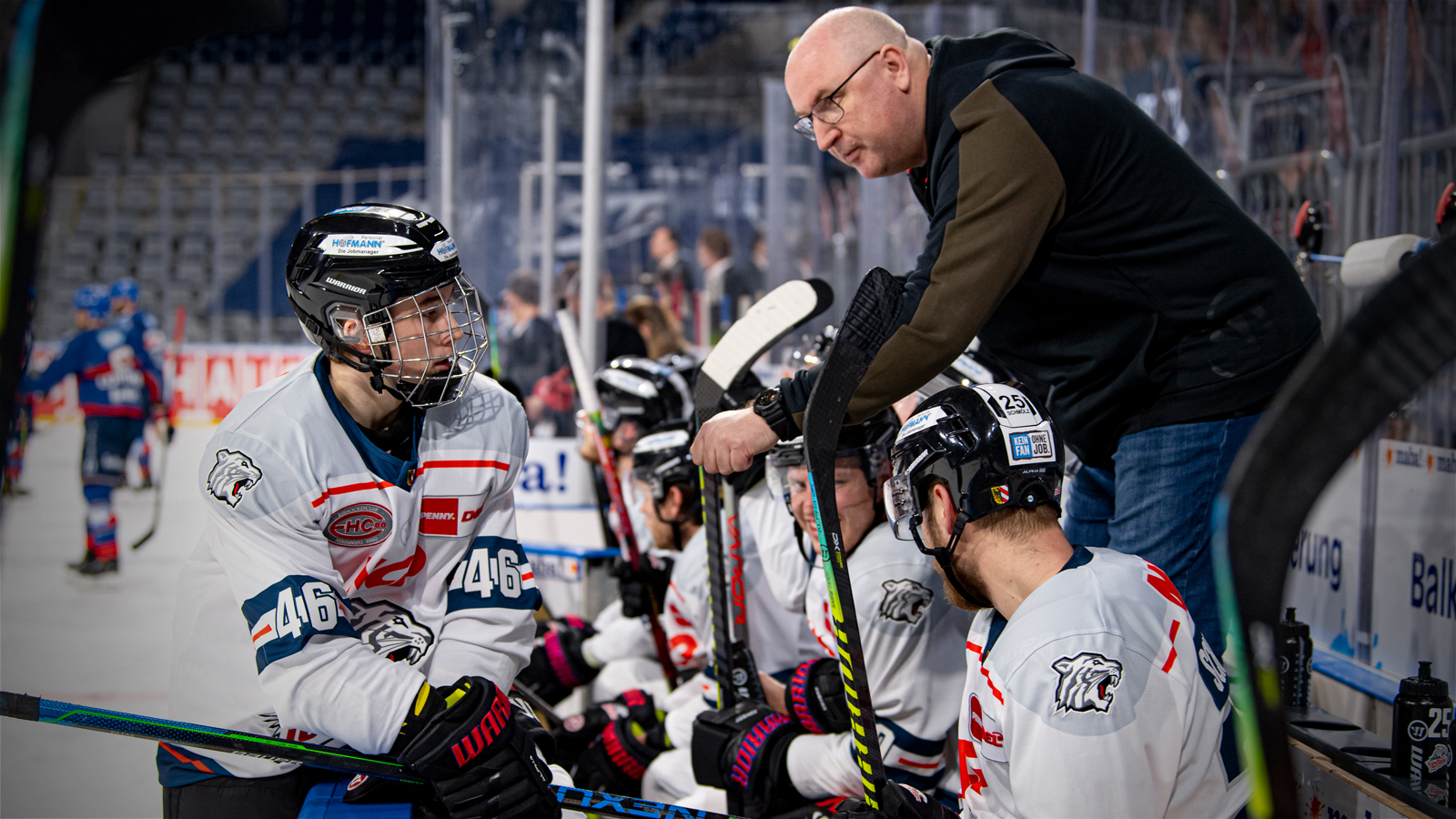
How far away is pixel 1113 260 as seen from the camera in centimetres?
167

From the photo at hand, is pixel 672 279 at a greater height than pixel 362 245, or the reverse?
pixel 362 245

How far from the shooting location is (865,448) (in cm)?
227

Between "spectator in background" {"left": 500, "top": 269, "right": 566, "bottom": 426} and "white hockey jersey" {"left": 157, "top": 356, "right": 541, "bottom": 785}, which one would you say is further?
"spectator in background" {"left": 500, "top": 269, "right": 566, "bottom": 426}

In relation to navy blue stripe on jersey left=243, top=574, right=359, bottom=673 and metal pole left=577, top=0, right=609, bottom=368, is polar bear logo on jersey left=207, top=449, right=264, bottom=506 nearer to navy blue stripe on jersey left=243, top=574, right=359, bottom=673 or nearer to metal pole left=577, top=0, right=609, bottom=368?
navy blue stripe on jersey left=243, top=574, right=359, bottom=673

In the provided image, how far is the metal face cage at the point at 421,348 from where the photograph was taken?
167cm

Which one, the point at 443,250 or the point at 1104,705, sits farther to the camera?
the point at 443,250

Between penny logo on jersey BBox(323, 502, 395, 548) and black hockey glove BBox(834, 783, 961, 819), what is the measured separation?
0.78 metres

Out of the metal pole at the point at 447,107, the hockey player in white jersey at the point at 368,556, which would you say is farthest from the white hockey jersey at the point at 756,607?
the metal pole at the point at 447,107

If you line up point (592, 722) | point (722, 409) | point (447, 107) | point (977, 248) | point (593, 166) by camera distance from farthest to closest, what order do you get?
point (447, 107)
point (593, 166)
point (592, 722)
point (722, 409)
point (977, 248)

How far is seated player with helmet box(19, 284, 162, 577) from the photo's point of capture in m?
6.20

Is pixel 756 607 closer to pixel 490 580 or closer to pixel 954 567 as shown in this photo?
pixel 490 580

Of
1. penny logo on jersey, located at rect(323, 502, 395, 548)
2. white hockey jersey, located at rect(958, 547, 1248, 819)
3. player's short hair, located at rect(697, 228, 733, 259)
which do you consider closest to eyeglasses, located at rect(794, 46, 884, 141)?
white hockey jersey, located at rect(958, 547, 1248, 819)

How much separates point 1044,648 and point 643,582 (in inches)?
84.4

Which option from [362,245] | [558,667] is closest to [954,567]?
[362,245]
